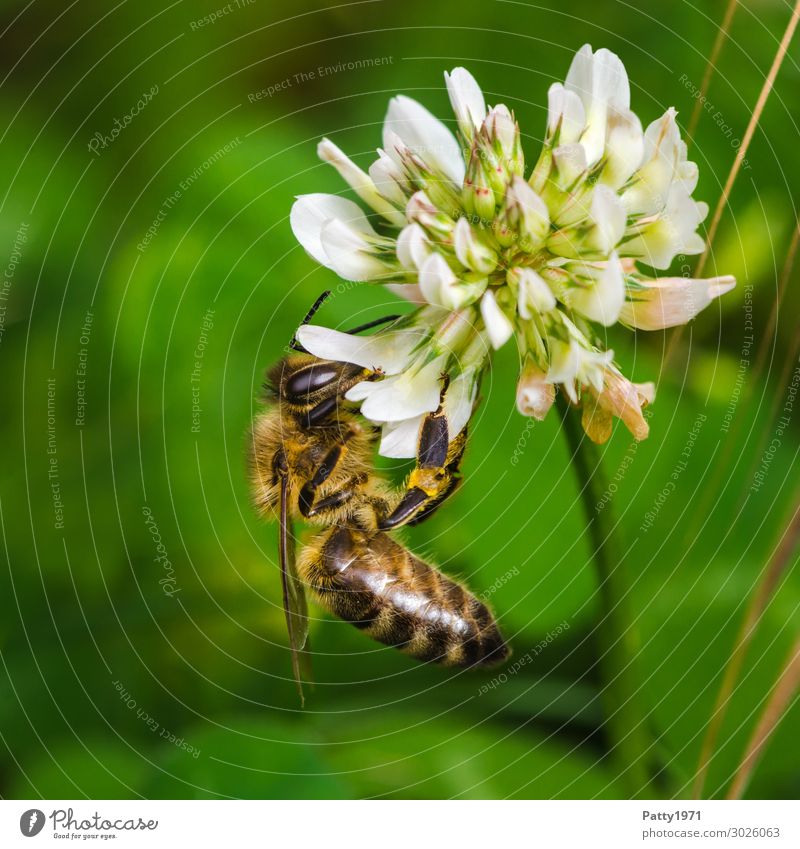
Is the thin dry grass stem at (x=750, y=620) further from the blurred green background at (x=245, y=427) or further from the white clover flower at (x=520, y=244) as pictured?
the white clover flower at (x=520, y=244)

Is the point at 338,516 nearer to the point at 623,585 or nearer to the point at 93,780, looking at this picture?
the point at 623,585

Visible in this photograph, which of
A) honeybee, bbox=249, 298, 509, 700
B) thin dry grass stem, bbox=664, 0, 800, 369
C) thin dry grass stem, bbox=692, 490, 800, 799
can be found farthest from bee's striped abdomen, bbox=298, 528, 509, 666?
thin dry grass stem, bbox=664, 0, 800, 369

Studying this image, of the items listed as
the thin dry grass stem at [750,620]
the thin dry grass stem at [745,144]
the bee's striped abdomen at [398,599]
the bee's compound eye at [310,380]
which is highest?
the thin dry grass stem at [745,144]

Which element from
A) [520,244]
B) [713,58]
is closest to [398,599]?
[520,244]

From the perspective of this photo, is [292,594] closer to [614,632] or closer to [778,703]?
[614,632]
